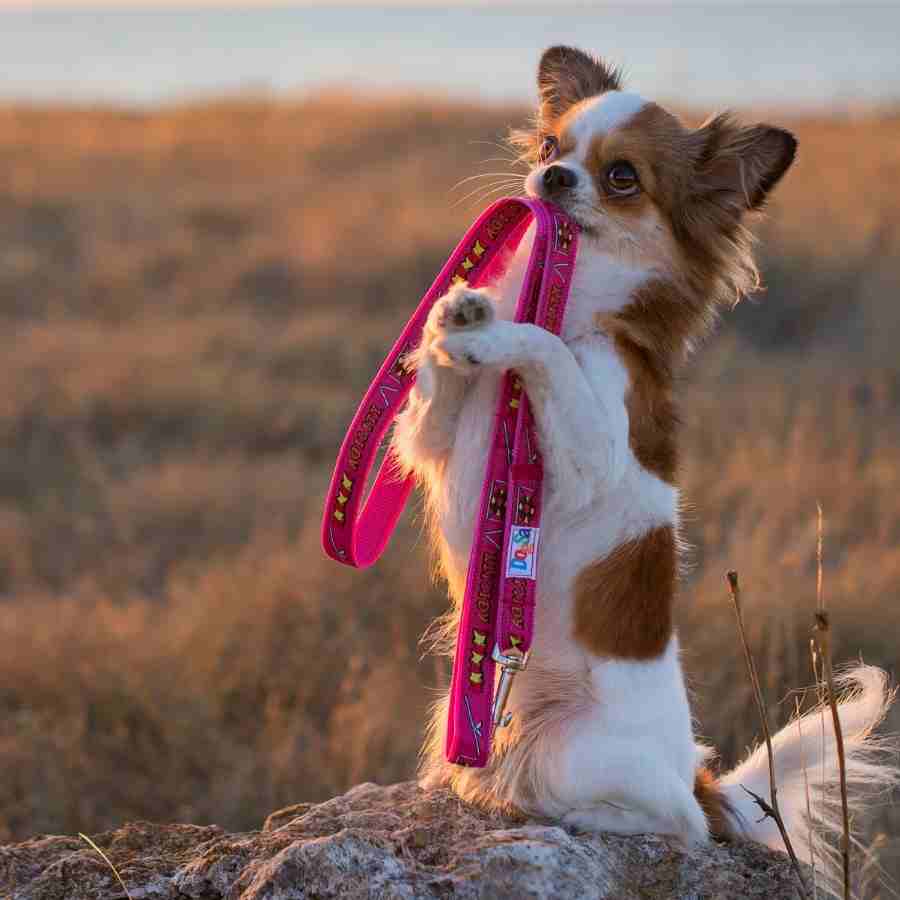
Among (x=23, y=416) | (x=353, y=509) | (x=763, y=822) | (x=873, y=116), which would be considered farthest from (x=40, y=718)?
(x=873, y=116)

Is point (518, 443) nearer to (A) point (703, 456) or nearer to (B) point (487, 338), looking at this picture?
(B) point (487, 338)

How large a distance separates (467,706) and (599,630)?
392 millimetres

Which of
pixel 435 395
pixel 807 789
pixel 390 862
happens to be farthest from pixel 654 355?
pixel 390 862

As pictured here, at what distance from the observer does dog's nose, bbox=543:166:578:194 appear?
3232mm

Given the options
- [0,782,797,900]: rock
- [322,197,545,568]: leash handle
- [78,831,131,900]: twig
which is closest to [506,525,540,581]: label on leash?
[322,197,545,568]: leash handle

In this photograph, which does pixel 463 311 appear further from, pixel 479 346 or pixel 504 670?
pixel 504 670

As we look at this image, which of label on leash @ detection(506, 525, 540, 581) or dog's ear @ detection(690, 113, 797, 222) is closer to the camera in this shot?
label on leash @ detection(506, 525, 540, 581)

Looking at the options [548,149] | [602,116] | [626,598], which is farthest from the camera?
[548,149]

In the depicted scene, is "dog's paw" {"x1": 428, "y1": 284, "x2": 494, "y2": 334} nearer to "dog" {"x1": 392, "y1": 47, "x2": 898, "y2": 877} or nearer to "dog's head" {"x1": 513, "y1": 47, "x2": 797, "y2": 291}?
"dog" {"x1": 392, "y1": 47, "x2": 898, "y2": 877}

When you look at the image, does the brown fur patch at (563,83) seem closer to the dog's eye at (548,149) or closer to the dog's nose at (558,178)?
the dog's eye at (548,149)

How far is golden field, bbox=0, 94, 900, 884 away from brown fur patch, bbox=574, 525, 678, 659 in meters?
1.03

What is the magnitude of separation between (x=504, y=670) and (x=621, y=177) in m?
1.25

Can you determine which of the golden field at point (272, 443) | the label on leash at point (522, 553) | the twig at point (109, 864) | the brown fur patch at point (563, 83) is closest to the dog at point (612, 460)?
the label on leash at point (522, 553)

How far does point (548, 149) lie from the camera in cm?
349
